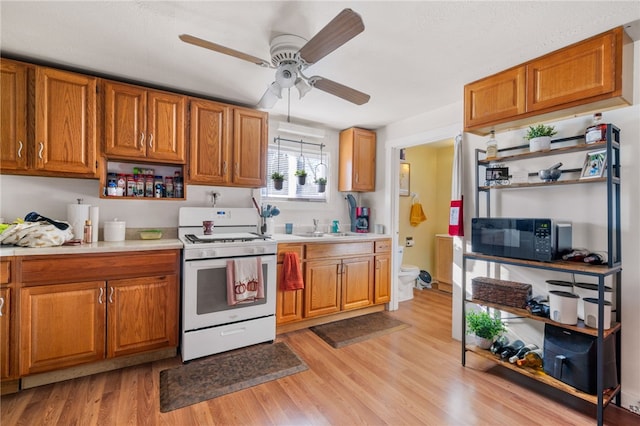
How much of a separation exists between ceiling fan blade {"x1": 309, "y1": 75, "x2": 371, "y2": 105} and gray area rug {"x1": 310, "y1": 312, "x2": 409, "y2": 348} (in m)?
2.11

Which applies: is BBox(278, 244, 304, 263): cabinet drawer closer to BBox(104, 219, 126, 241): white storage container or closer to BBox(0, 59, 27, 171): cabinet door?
BBox(104, 219, 126, 241): white storage container

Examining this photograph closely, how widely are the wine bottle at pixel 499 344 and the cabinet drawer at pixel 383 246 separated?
146 cm

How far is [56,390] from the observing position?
2.00 metres

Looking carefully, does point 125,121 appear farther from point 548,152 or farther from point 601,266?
point 601,266

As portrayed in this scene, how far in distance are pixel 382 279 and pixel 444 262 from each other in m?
1.55

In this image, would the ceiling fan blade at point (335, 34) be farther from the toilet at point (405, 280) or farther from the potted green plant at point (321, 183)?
the toilet at point (405, 280)

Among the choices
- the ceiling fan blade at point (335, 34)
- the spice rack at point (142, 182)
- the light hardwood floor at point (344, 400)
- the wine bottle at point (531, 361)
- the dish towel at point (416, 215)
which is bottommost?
the light hardwood floor at point (344, 400)

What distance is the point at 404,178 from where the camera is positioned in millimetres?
4645

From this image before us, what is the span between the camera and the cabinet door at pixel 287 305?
288 centimetres

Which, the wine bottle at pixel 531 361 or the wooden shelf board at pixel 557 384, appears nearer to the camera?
the wooden shelf board at pixel 557 384

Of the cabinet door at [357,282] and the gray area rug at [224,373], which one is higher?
the cabinet door at [357,282]

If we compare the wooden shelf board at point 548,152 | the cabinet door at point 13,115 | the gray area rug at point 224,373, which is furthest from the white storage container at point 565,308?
the cabinet door at point 13,115

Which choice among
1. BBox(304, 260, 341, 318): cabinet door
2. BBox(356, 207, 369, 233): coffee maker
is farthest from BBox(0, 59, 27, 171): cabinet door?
BBox(356, 207, 369, 233): coffee maker

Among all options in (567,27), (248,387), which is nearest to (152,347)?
(248,387)
